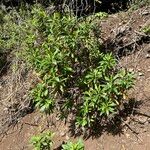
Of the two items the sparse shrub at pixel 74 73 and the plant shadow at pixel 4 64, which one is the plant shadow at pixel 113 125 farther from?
the plant shadow at pixel 4 64

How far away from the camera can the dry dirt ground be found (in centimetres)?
474

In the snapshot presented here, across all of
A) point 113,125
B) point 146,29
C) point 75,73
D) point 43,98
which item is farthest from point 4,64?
point 113,125

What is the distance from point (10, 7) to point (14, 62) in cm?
171

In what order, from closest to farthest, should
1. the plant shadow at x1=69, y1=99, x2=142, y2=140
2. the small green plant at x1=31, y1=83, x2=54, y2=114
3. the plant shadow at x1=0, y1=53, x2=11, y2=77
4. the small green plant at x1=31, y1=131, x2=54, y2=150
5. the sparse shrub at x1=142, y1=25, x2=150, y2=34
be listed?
the small green plant at x1=31, y1=131, x2=54, y2=150, the small green plant at x1=31, y1=83, x2=54, y2=114, the plant shadow at x1=69, y1=99, x2=142, y2=140, the sparse shrub at x1=142, y1=25, x2=150, y2=34, the plant shadow at x1=0, y1=53, x2=11, y2=77

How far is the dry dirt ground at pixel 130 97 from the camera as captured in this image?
474 centimetres

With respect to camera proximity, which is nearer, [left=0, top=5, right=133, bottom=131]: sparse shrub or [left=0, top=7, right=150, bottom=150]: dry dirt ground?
[left=0, top=5, right=133, bottom=131]: sparse shrub

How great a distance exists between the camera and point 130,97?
5.07 meters

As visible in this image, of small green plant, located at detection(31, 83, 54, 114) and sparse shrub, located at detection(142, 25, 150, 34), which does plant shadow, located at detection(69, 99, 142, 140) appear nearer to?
small green plant, located at detection(31, 83, 54, 114)

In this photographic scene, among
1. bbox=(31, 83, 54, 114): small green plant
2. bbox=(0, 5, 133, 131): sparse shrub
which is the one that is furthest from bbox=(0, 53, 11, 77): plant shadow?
bbox=(31, 83, 54, 114): small green plant

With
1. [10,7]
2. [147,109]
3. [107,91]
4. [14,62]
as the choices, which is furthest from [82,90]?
[10,7]

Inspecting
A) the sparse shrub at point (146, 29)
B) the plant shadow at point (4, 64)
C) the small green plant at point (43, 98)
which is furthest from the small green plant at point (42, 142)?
the plant shadow at point (4, 64)

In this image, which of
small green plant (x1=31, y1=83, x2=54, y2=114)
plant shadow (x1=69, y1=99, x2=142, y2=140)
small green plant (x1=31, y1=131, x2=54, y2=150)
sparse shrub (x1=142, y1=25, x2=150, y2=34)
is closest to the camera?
small green plant (x1=31, y1=131, x2=54, y2=150)

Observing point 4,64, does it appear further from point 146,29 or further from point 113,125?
point 113,125

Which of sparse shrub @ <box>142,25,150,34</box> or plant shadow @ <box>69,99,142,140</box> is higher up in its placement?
sparse shrub @ <box>142,25,150,34</box>
